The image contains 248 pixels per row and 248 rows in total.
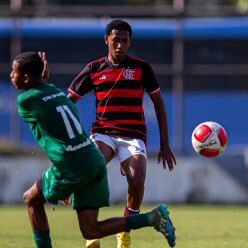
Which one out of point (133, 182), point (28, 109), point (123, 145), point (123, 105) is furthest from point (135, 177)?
point (28, 109)

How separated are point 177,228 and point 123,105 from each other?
3.90 metres

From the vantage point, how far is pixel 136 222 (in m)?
7.16

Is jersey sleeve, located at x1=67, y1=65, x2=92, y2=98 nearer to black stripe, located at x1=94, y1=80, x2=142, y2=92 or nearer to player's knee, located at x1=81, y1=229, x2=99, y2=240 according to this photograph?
black stripe, located at x1=94, y1=80, x2=142, y2=92

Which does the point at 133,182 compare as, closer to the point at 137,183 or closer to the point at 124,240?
the point at 137,183

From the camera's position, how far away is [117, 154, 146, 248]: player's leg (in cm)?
817

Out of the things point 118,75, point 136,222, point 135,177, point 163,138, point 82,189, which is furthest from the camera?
point 118,75

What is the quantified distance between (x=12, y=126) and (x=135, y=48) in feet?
12.6

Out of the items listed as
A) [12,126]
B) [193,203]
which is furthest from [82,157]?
[12,126]

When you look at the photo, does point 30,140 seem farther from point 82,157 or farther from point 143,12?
point 82,157

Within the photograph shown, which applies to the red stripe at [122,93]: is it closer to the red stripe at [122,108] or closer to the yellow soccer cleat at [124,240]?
the red stripe at [122,108]

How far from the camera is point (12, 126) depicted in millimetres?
19547

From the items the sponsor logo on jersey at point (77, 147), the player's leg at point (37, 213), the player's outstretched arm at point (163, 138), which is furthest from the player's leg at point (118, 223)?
the player's outstretched arm at point (163, 138)

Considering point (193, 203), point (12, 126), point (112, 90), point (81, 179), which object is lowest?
point (193, 203)

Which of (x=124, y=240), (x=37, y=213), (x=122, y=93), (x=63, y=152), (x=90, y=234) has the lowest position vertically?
(x=124, y=240)
